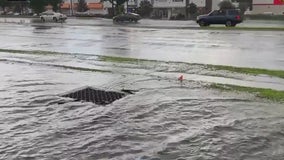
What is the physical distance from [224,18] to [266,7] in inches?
2550

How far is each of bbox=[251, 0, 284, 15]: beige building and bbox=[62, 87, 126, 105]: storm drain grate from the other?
96427 mm

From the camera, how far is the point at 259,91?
1054cm

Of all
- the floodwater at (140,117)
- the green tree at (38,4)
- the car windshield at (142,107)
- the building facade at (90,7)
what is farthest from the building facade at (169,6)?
the floodwater at (140,117)

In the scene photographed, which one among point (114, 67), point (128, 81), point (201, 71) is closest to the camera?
point (128, 81)

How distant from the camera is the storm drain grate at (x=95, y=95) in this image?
9562 mm

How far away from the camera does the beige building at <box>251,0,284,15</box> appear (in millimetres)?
101312

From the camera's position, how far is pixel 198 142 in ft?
21.5

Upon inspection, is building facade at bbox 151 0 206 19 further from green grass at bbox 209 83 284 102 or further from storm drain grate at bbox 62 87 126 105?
storm drain grate at bbox 62 87 126 105

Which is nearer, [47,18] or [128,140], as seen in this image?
[128,140]

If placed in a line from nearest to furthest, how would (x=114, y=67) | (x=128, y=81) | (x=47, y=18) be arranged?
(x=128, y=81)
(x=114, y=67)
(x=47, y=18)

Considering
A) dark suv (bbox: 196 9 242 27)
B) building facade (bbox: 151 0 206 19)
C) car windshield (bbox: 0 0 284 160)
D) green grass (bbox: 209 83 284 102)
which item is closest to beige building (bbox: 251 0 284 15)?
building facade (bbox: 151 0 206 19)

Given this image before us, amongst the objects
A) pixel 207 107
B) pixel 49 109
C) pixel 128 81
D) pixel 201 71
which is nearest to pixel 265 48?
pixel 201 71

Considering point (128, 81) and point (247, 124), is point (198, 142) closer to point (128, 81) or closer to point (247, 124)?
point (247, 124)

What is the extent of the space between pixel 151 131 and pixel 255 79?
20.4 ft
